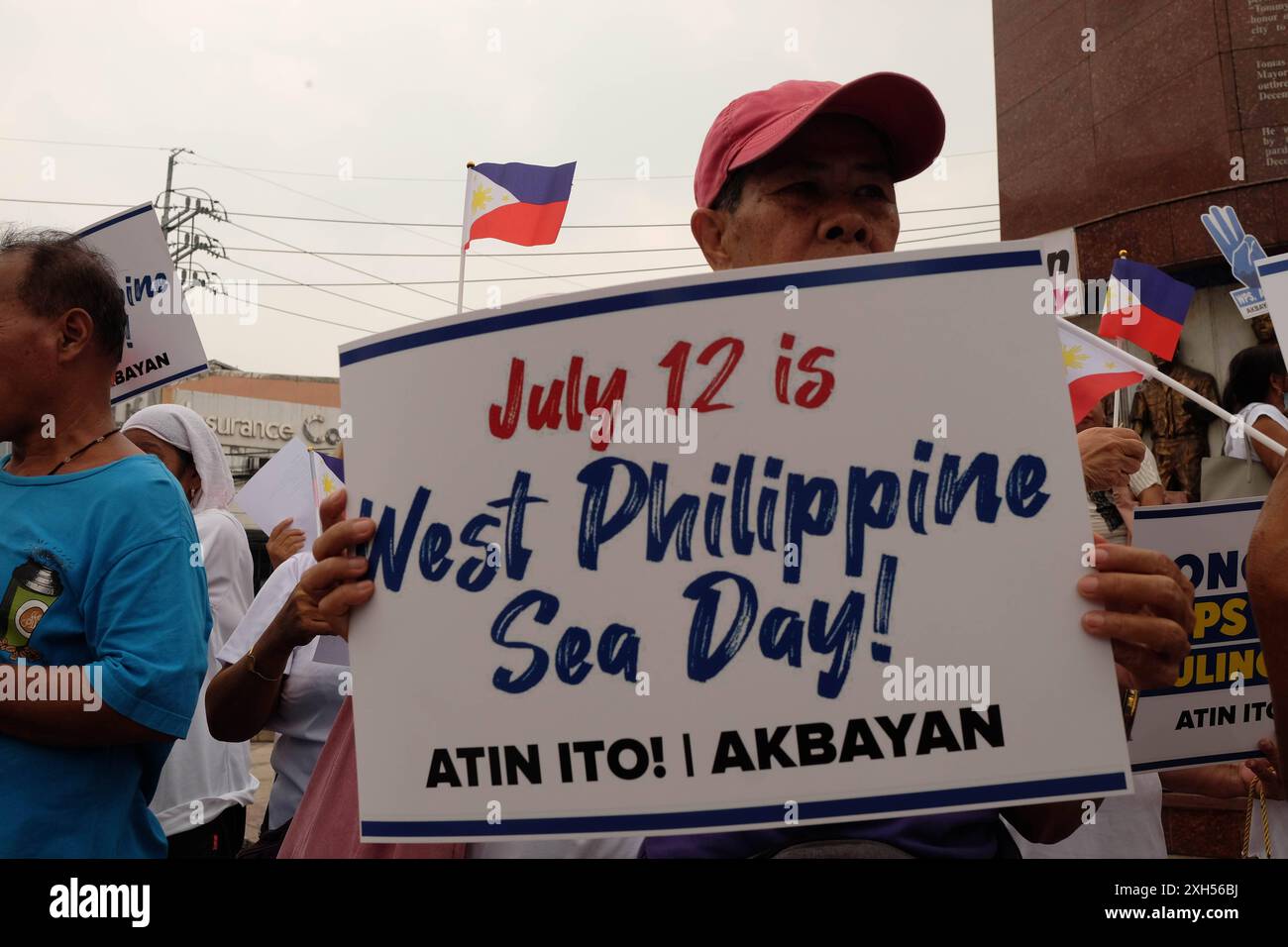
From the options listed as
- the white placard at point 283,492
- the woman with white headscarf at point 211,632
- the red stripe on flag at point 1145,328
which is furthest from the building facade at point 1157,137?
the woman with white headscarf at point 211,632

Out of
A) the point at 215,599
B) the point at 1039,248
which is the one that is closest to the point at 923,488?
the point at 1039,248

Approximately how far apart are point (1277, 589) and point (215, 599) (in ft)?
10.3

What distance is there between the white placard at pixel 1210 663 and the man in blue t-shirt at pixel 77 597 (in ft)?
6.64

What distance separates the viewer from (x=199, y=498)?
3701mm

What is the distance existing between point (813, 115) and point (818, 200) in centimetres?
14

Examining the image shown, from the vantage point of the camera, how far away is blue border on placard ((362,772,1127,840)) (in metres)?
1.19

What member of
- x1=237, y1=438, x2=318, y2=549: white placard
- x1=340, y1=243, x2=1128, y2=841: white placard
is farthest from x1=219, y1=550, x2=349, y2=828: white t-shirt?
x1=340, y1=243, x2=1128, y2=841: white placard

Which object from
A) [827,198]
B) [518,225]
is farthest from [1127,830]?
[518,225]

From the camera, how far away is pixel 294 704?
2.72 meters

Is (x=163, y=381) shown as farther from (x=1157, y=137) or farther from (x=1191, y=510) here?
(x=1157, y=137)

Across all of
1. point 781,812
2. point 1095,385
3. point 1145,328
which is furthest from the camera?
point 1145,328

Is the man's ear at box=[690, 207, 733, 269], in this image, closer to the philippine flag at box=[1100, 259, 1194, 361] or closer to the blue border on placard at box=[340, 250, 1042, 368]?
the blue border on placard at box=[340, 250, 1042, 368]

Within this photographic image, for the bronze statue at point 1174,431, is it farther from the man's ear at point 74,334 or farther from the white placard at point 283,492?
the man's ear at point 74,334
